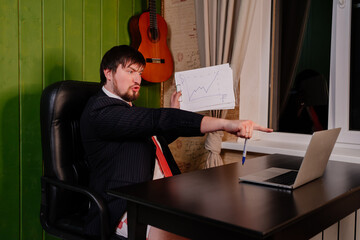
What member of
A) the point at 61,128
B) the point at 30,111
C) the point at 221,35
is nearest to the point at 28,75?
the point at 30,111

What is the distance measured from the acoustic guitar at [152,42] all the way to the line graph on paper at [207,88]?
Result: 885 mm

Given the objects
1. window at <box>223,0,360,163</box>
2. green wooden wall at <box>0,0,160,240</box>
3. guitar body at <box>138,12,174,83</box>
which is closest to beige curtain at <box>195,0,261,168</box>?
window at <box>223,0,360,163</box>

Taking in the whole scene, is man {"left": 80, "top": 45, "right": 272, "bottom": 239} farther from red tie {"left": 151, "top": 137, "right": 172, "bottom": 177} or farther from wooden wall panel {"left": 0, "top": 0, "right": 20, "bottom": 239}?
wooden wall panel {"left": 0, "top": 0, "right": 20, "bottom": 239}

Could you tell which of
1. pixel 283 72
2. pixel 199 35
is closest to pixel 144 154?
pixel 199 35

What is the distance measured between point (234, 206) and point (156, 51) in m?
1.80

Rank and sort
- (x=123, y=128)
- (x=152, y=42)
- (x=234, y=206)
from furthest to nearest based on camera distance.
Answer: (x=152, y=42), (x=123, y=128), (x=234, y=206)

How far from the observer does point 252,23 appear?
2275 mm

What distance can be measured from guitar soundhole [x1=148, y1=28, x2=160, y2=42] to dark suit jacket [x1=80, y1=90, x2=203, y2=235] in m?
1.09

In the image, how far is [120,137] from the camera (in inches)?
55.8

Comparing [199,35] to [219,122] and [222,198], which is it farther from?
[222,198]

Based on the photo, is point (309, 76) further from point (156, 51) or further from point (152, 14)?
point (152, 14)

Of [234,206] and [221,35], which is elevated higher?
[221,35]

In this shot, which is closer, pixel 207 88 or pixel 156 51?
pixel 207 88

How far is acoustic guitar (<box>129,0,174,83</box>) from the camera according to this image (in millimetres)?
2496
